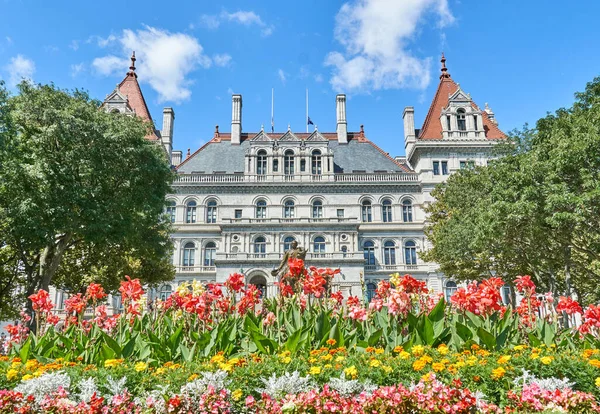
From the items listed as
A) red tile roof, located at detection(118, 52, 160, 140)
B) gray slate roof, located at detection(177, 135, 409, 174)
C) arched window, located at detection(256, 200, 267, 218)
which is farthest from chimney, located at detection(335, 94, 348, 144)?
red tile roof, located at detection(118, 52, 160, 140)

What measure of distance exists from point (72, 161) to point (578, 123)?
1896 cm

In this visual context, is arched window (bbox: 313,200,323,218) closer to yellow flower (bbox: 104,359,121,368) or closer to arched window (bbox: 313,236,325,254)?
arched window (bbox: 313,236,325,254)

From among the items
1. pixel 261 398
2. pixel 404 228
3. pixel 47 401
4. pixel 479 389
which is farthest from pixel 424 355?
pixel 404 228

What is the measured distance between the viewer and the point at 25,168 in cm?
1744

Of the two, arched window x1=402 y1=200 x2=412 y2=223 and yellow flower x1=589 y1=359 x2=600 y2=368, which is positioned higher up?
arched window x1=402 y1=200 x2=412 y2=223

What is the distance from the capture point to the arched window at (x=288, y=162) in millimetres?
40500

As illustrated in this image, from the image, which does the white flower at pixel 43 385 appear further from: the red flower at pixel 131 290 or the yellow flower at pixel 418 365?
the yellow flower at pixel 418 365

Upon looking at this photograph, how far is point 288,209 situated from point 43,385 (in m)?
33.3

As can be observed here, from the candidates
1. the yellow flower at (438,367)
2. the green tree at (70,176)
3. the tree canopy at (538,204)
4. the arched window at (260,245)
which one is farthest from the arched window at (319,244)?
the yellow flower at (438,367)

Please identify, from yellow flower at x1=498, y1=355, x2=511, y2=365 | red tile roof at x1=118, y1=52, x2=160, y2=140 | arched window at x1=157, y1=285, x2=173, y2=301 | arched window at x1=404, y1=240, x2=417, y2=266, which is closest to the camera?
yellow flower at x1=498, y1=355, x2=511, y2=365

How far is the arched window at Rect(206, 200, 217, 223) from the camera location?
39375 mm

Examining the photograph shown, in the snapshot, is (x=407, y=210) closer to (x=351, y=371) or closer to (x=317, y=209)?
(x=317, y=209)

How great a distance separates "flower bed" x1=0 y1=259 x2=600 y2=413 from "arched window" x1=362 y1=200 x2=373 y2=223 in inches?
1161

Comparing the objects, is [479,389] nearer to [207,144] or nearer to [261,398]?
[261,398]
